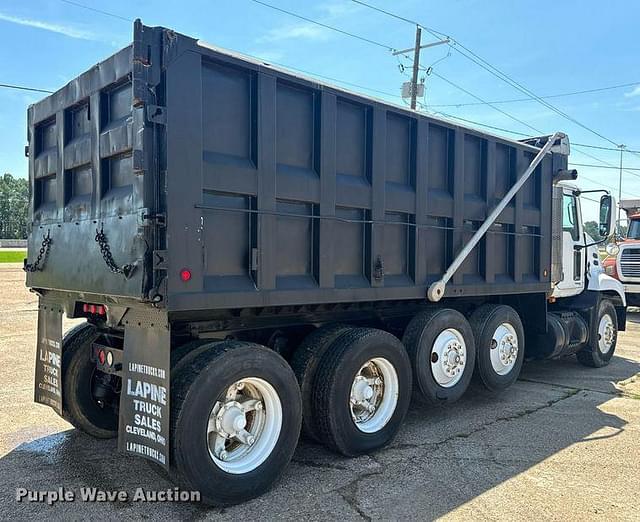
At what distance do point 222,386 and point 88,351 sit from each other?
1.92m

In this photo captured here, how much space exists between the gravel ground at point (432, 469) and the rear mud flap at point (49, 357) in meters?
0.45

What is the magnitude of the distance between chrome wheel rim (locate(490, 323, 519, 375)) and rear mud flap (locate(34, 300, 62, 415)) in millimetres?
4560

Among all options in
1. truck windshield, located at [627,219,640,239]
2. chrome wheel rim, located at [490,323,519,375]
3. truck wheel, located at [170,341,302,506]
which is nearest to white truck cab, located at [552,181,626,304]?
chrome wheel rim, located at [490,323,519,375]

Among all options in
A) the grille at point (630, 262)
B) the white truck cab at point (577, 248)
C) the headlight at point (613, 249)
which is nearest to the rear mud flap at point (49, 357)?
the white truck cab at point (577, 248)

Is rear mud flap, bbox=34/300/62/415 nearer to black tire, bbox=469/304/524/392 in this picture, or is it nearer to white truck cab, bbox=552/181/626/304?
black tire, bbox=469/304/524/392

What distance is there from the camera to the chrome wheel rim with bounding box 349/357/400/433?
4879 mm

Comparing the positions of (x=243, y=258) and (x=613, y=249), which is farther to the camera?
(x=613, y=249)

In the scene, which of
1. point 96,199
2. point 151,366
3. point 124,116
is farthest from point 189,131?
point 151,366

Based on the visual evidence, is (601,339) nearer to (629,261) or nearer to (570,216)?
(570,216)

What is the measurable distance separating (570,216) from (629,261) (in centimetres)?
845

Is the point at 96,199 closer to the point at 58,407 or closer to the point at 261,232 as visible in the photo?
the point at 261,232

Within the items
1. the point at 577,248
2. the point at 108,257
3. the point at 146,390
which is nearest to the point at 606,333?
the point at 577,248

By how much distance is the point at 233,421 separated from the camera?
394 cm

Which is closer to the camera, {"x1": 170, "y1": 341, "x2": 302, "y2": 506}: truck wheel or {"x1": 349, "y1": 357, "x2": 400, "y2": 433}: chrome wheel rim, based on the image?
{"x1": 170, "y1": 341, "x2": 302, "y2": 506}: truck wheel
